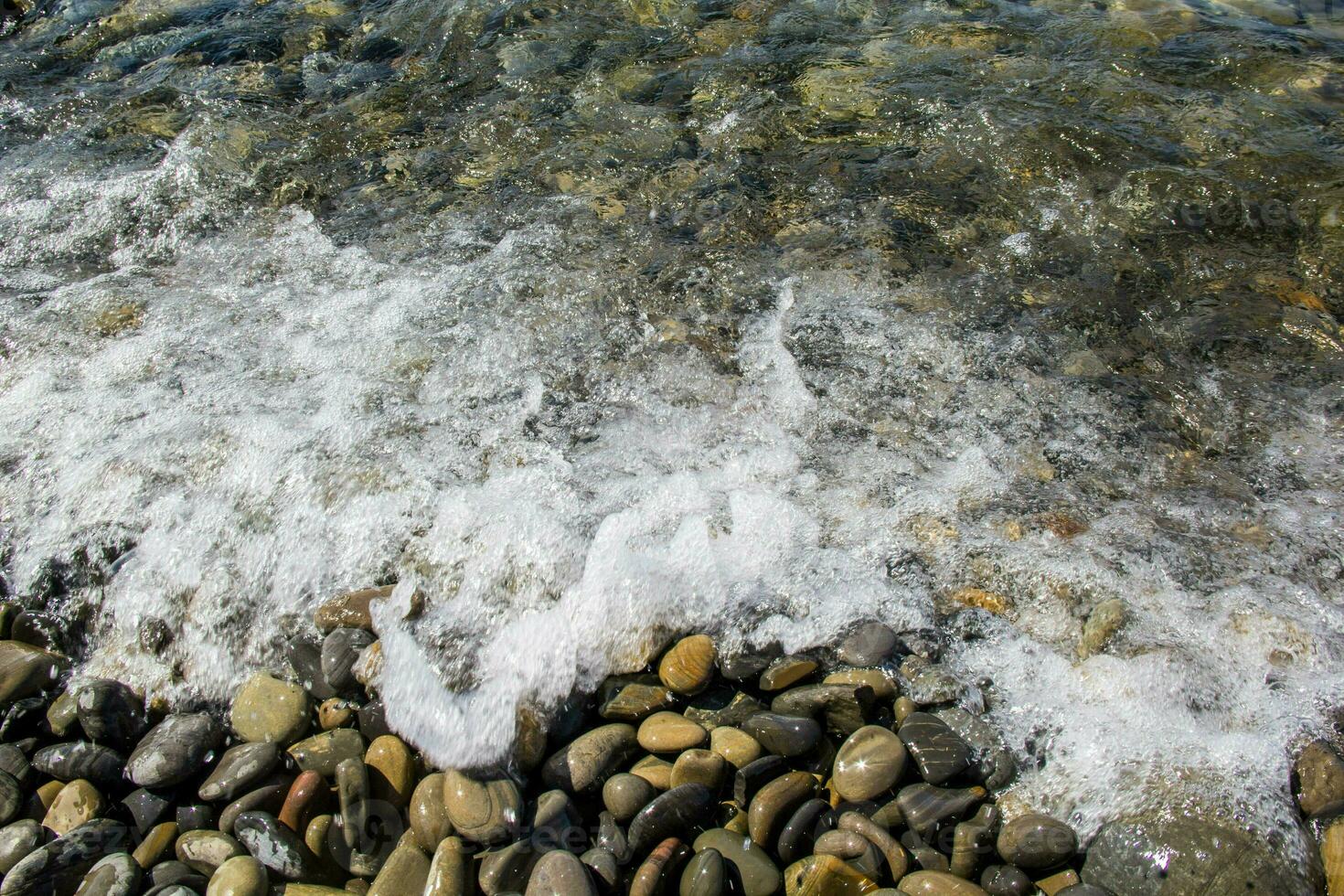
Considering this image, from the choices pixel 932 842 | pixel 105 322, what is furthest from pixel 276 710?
pixel 105 322

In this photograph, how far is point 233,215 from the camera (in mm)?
4383

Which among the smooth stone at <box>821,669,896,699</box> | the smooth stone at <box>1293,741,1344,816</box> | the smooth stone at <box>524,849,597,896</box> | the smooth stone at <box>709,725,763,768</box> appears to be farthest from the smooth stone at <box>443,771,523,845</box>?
the smooth stone at <box>1293,741,1344,816</box>

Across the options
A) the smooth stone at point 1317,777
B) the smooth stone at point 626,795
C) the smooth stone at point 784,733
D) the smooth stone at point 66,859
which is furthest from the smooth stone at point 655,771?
the smooth stone at point 1317,777

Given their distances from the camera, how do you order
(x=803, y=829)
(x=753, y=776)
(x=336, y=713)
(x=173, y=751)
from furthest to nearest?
(x=336, y=713), (x=173, y=751), (x=753, y=776), (x=803, y=829)

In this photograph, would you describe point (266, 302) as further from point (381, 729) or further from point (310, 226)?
point (381, 729)

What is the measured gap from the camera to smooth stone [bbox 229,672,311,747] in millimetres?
2275

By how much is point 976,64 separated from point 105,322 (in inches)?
192

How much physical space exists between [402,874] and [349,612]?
82 centimetres

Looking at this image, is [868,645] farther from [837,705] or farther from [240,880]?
[240,880]

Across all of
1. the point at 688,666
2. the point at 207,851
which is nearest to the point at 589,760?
the point at 688,666

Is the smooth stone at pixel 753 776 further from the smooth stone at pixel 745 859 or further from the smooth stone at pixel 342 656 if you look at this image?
the smooth stone at pixel 342 656

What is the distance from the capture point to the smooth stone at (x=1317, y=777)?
1.98 m

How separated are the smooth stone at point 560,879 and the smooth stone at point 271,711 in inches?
32.8

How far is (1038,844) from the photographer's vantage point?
1.94 m
